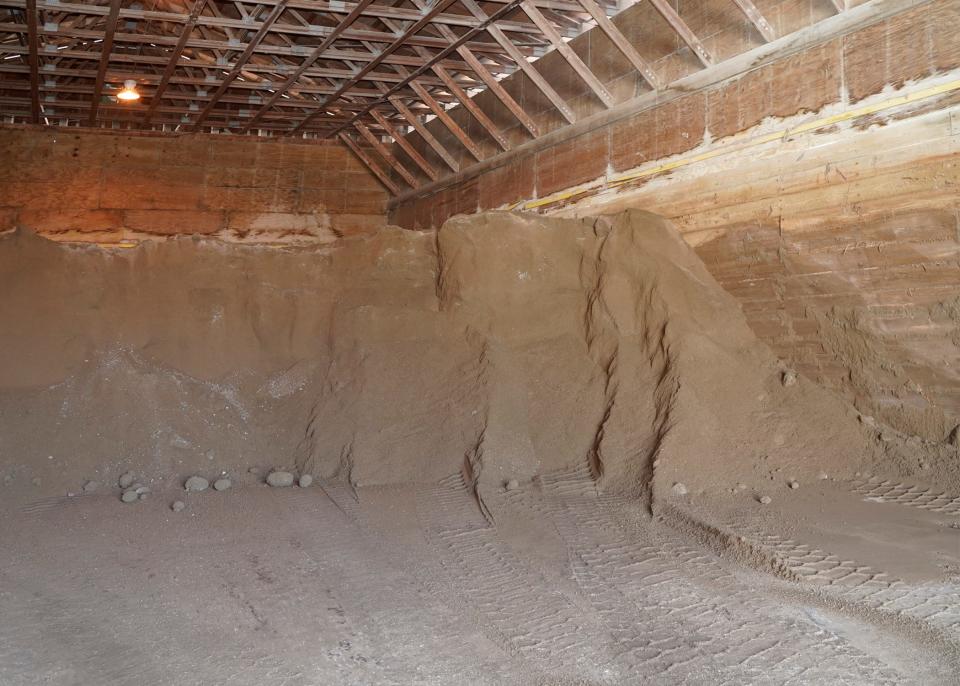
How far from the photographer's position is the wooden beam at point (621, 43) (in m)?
8.68

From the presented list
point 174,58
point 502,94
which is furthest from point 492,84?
point 174,58

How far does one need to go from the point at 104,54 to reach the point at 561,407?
7.95m

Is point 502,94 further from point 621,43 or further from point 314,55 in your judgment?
point 314,55

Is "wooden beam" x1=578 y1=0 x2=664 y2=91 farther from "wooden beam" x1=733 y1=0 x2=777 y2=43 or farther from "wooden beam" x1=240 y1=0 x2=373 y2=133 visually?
"wooden beam" x1=240 y1=0 x2=373 y2=133

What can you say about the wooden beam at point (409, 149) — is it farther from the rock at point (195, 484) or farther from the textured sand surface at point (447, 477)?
the rock at point (195, 484)

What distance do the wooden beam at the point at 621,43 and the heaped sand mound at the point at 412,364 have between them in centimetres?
270

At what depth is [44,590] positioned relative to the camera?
12.2 feet

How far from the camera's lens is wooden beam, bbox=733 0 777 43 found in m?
7.35

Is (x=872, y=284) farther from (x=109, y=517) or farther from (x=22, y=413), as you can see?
(x=22, y=413)

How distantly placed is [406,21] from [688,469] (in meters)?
7.14

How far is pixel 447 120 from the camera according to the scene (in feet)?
39.0

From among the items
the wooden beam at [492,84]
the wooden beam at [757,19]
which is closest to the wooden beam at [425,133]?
the wooden beam at [492,84]

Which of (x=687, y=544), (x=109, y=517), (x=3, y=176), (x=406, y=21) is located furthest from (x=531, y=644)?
(x=3, y=176)

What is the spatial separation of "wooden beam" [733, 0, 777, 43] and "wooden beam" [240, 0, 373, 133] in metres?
4.22
